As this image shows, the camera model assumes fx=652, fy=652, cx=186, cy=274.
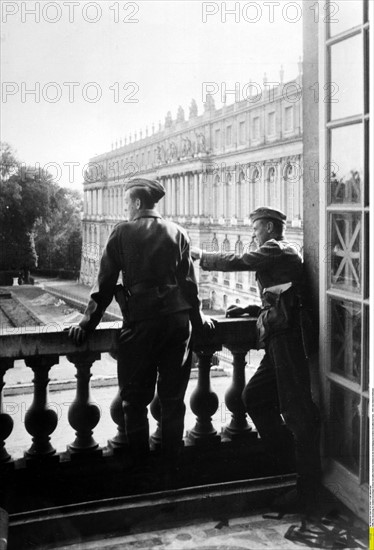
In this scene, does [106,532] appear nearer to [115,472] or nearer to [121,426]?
[115,472]

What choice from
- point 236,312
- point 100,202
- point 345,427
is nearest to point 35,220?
point 100,202

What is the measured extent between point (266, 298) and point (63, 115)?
5.21ft

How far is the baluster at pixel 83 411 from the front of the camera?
11.9 feet

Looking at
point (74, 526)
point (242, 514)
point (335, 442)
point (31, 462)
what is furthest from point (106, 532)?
point (335, 442)

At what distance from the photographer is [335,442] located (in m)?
3.94

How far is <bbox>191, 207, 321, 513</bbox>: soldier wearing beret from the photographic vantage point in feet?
12.6

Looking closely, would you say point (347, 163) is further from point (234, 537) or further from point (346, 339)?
point (234, 537)

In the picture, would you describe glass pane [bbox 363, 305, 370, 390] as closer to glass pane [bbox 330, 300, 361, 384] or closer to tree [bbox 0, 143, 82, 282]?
glass pane [bbox 330, 300, 361, 384]

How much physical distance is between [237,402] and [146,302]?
3.21ft

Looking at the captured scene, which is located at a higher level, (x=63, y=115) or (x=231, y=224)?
(x=63, y=115)

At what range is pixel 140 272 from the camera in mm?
3576

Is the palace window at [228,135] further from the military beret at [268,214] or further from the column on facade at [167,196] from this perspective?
the military beret at [268,214]

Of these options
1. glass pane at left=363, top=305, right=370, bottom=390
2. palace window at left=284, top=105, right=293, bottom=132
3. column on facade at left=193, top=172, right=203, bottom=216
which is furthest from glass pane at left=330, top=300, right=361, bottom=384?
palace window at left=284, top=105, right=293, bottom=132

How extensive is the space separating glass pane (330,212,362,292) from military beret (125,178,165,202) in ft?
3.29
